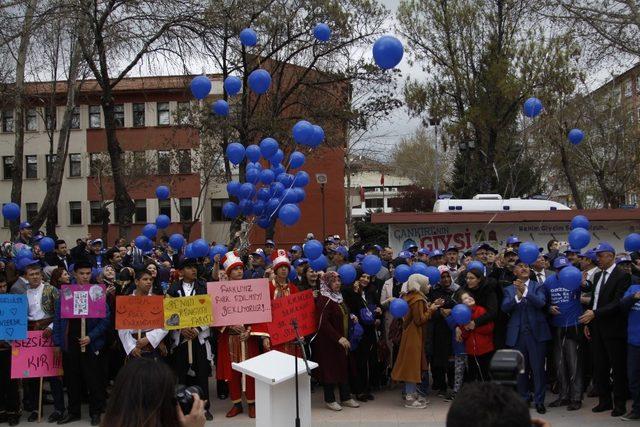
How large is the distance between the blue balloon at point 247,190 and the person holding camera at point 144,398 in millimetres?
10267

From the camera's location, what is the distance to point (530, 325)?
8922 mm

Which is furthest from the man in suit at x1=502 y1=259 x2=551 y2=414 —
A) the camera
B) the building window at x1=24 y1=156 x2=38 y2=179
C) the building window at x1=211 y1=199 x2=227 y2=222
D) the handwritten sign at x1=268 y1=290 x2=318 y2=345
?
the building window at x1=24 y1=156 x2=38 y2=179

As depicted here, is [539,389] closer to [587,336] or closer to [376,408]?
[587,336]

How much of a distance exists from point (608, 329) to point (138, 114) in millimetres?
42853

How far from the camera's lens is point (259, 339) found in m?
9.29

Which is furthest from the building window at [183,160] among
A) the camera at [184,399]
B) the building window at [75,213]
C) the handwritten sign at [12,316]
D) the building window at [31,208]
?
the camera at [184,399]

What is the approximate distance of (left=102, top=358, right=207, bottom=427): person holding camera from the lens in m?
2.50

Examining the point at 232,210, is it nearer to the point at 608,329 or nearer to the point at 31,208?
the point at 608,329

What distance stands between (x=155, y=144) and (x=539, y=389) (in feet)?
131

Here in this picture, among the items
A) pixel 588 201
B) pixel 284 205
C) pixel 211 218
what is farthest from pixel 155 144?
pixel 284 205

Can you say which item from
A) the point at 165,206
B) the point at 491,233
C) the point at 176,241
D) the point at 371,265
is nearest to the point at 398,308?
the point at 371,265

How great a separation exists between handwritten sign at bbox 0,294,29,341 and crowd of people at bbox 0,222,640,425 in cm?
38

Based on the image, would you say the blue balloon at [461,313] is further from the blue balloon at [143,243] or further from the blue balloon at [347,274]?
the blue balloon at [143,243]

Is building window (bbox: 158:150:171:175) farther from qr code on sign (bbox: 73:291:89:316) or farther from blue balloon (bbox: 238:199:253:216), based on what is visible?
qr code on sign (bbox: 73:291:89:316)
